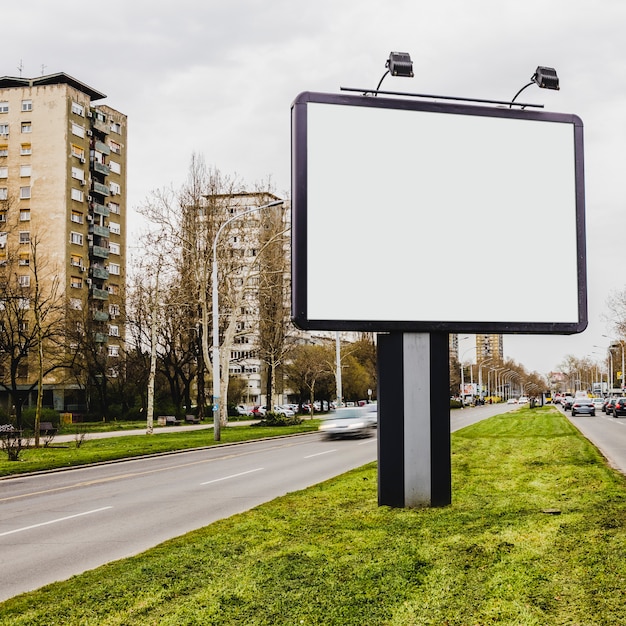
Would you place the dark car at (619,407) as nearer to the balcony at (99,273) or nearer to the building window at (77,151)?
the balcony at (99,273)

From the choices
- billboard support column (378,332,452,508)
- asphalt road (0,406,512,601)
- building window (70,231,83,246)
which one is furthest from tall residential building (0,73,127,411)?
billboard support column (378,332,452,508)

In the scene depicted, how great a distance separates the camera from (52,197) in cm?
7975

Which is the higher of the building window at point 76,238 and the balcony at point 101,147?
the balcony at point 101,147

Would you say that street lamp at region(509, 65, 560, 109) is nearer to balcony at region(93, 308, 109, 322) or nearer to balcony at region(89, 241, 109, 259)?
balcony at region(93, 308, 109, 322)

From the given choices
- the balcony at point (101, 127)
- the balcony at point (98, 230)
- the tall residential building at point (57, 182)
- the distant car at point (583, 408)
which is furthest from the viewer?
the balcony at point (101, 127)

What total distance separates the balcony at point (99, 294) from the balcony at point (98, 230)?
618cm

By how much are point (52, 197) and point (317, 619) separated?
80.7m

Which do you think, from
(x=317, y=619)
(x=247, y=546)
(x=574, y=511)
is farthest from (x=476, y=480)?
(x=317, y=619)

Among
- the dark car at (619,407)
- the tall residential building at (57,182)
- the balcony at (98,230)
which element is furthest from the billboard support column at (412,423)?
the balcony at (98,230)

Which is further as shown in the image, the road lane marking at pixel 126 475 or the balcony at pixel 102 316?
the balcony at pixel 102 316

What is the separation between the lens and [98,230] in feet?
278

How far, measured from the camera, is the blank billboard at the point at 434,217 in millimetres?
9852

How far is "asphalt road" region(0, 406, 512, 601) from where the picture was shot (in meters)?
8.86

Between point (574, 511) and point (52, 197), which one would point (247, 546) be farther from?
point (52, 197)
